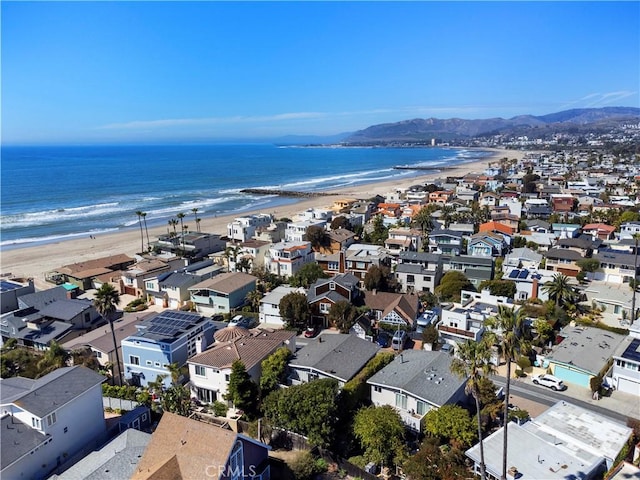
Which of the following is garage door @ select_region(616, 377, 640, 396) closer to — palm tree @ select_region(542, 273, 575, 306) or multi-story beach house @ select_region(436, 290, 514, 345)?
multi-story beach house @ select_region(436, 290, 514, 345)

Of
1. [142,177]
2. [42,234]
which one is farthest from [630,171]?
[142,177]

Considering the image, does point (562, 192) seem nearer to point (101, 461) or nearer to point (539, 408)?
point (539, 408)

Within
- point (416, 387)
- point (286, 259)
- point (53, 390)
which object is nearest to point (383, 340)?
point (416, 387)

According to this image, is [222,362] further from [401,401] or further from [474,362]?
[474,362]

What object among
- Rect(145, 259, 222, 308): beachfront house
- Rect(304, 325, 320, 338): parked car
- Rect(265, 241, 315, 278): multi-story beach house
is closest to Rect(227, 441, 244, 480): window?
Rect(304, 325, 320, 338): parked car

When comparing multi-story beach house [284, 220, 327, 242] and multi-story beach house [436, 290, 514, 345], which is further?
multi-story beach house [284, 220, 327, 242]

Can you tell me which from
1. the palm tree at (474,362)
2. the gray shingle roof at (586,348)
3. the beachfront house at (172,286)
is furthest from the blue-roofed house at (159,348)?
the gray shingle roof at (586,348)
